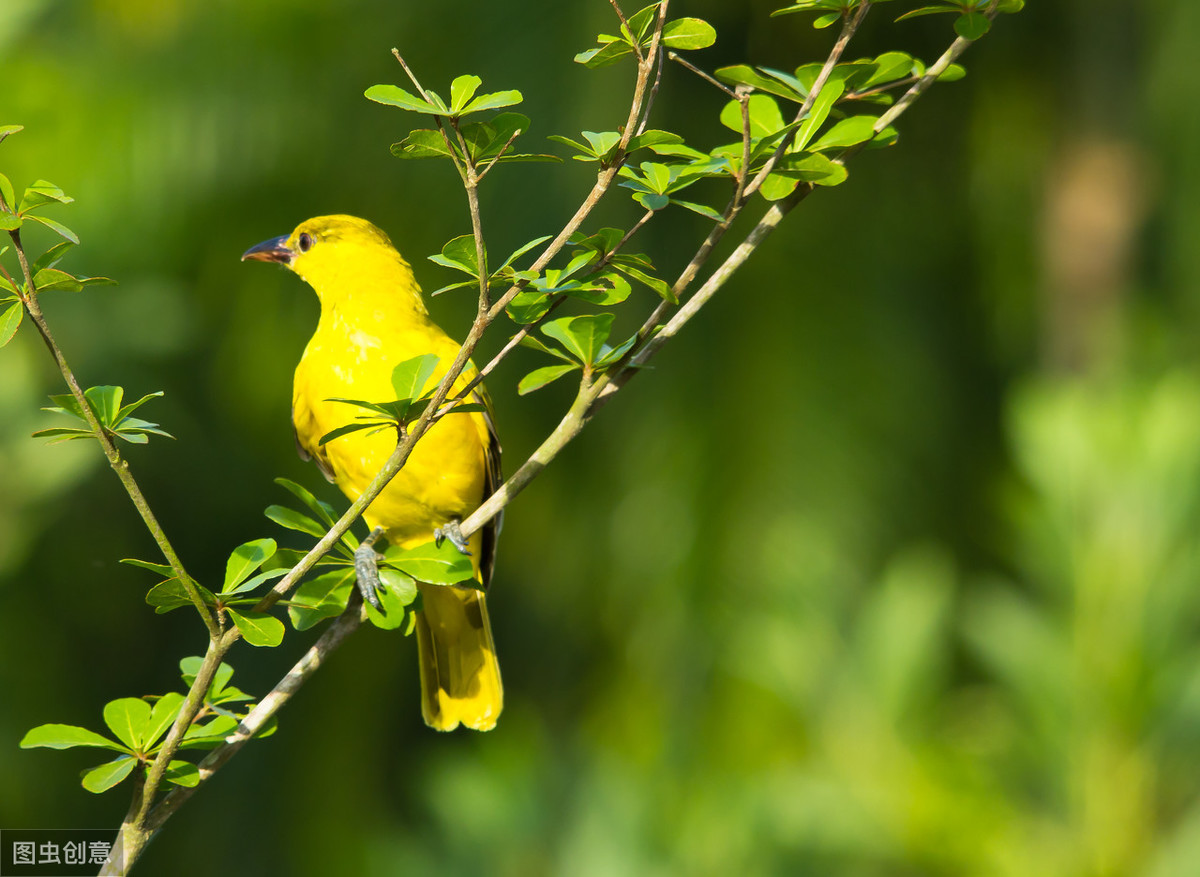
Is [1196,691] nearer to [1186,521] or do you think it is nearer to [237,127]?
[1186,521]

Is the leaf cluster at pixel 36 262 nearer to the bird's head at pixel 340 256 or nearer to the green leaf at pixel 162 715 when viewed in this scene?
the green leaf at pixel 162 715

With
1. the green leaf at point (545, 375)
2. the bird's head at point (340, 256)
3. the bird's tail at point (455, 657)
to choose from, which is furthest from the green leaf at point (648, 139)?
the bird's tail at point (455, 657)

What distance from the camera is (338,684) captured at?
7.51m

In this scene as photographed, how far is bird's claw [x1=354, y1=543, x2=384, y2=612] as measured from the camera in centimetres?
158

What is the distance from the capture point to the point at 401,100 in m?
1.34

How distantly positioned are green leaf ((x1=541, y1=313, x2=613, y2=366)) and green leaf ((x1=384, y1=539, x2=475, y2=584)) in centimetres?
30

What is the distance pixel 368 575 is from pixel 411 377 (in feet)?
1.00

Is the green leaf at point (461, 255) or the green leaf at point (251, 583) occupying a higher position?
the green leaf at point (461, 255)

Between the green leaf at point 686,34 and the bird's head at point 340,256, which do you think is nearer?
the green leaf at point 686,34

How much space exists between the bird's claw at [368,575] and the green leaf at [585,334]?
15.3 inches

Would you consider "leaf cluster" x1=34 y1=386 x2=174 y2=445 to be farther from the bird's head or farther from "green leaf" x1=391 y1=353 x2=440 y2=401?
the bird's head

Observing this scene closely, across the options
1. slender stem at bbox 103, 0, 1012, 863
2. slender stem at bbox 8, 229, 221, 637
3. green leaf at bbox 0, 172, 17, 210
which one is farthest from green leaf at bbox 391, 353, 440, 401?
green leaf at bbox 0, 172, 17, 210

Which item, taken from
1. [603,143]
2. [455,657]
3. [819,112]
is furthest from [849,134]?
[455,657]

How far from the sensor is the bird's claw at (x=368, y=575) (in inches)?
62.1
